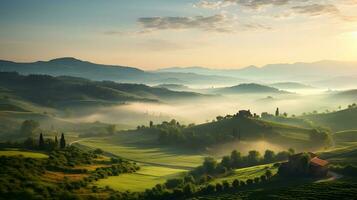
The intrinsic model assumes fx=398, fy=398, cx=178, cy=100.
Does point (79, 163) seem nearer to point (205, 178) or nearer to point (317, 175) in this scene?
point (205, 178)

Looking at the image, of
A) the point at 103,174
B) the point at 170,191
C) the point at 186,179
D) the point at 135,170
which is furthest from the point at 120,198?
the point at 135,170

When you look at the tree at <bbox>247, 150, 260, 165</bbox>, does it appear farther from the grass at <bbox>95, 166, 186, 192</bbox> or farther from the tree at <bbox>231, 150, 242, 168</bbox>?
the grass at <bbox>95, 166, 186, 192</bbox>

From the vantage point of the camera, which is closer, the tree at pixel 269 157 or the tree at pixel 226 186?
the tree at pixel 226 186

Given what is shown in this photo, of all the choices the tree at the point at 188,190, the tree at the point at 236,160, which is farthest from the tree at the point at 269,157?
the tree at the point at 188,190

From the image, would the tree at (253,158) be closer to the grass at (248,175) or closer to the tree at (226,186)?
the grass at (248,175)

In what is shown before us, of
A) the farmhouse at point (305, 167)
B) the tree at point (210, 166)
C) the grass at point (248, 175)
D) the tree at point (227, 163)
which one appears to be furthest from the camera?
the tree at point (227, 163)

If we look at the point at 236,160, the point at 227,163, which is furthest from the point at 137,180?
the point at 236,160

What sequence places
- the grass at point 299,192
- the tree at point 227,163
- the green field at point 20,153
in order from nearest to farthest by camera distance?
the grass at point 299,192 < the green field at point 20,153 < the tree at point 227,163

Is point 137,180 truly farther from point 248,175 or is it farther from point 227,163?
point 227,163
